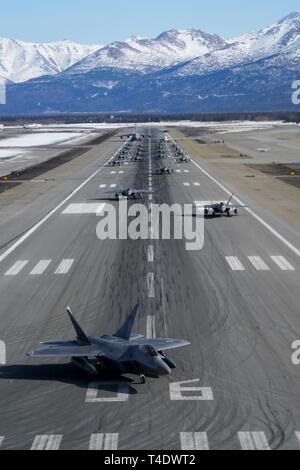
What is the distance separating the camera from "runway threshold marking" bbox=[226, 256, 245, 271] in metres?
46.4

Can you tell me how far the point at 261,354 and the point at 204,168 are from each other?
97.1 metres

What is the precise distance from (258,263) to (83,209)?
105 feet

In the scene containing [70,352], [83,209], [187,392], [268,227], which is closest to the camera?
[187,392]

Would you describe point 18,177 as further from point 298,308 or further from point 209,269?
point 298,308

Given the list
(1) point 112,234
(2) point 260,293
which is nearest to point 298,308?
(2) point 260,293

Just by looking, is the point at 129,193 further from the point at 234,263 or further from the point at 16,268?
the point at 234,263

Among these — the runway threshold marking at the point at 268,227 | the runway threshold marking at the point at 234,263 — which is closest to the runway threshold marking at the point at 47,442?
the runway threshold marking at the point at 234,263

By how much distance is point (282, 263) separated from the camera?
4800 cm

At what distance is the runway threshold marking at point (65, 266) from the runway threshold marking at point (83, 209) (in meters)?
24.2

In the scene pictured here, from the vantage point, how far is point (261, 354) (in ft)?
101

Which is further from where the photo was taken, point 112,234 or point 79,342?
point 112,234
